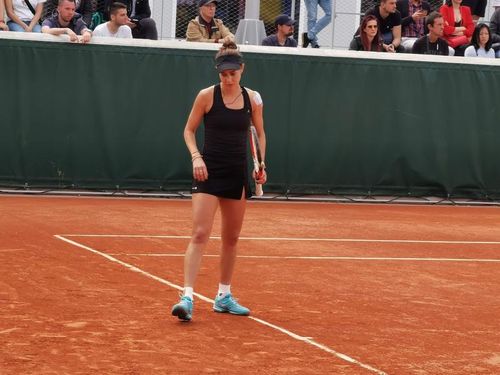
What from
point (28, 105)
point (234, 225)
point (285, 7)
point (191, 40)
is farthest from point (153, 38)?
point (234, 225)

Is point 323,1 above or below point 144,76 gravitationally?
above

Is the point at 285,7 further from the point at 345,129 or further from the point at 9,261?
the point at 9,261

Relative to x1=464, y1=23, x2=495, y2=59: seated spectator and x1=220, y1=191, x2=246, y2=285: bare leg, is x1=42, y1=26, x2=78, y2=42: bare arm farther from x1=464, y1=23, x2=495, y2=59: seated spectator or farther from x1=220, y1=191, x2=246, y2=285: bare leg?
x1=220, y1=191, x2=246, y2=285: bare leg

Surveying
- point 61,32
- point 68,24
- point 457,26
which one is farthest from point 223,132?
point 457,26

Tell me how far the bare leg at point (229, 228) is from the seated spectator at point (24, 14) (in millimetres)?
11017

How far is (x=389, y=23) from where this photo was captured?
20.3 metres

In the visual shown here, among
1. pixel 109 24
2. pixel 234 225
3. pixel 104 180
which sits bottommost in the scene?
pixel 104 180

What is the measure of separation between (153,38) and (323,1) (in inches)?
138

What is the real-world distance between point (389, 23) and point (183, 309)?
13.4 meters

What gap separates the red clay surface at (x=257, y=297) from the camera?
6.92 metres

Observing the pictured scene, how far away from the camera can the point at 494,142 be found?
1980cm

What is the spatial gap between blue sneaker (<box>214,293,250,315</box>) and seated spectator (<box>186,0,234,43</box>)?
10949mm

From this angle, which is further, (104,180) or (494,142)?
(494,142)

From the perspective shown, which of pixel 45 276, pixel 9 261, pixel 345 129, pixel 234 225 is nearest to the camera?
pixel 234 225
